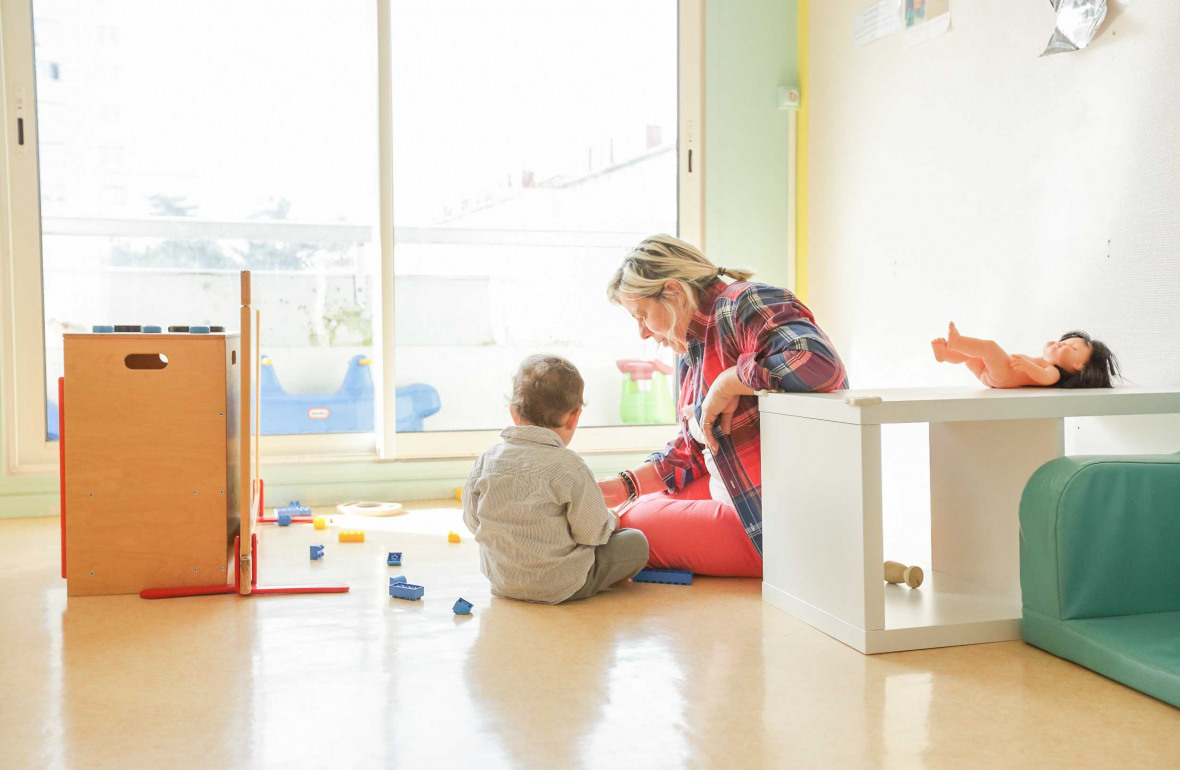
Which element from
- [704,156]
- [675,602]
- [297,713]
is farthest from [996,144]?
[297,713]

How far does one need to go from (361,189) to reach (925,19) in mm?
2016

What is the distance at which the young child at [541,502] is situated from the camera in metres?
1.94

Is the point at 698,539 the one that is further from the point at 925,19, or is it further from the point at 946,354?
the point at 925,19

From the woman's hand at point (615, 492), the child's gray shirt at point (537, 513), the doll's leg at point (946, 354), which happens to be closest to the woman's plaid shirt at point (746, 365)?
the woman's hand at point (615, 492)

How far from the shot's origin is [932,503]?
6.91 feet

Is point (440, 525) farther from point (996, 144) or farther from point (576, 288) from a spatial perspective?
point (996, 144)

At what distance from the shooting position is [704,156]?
372 cm

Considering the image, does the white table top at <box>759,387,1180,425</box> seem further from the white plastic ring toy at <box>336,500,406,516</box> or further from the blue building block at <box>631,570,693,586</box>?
the white plastic ring toy at <box>336,500,406,516</box>

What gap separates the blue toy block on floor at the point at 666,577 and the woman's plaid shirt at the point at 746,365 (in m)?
0.17

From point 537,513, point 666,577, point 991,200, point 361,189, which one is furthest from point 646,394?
point 537,513

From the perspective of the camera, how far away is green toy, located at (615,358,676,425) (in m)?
3.77

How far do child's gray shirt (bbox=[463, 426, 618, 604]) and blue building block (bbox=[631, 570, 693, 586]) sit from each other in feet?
0.74

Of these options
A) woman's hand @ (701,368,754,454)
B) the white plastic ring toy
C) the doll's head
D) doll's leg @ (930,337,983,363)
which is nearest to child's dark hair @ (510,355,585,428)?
woman's hand @ (701,368,754,454)

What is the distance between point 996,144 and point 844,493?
1.46m
